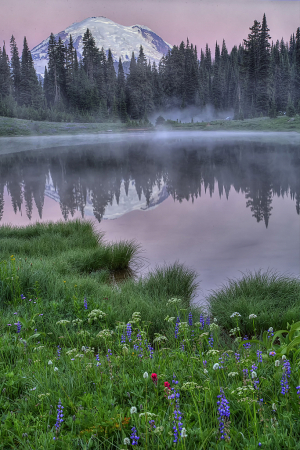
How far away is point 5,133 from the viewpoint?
32.4 metres

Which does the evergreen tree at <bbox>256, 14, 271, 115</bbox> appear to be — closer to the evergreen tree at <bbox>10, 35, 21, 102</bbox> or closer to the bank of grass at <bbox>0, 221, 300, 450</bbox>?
the evergreen tree at <bbox>10, 35, 21, 102</bbox>

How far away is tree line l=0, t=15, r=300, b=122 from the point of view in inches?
2015

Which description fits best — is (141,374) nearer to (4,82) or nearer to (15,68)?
(4,82)

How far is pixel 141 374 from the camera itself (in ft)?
7.51

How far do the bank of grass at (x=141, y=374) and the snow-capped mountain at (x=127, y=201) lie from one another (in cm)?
564

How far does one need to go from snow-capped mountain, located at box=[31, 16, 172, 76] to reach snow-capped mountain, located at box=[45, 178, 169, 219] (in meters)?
70.5

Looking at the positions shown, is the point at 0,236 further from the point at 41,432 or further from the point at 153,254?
the point at 41,432

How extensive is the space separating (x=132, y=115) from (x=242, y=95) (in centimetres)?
1674

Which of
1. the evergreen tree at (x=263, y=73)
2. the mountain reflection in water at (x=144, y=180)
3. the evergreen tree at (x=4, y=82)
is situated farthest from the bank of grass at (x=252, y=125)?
the evergreen tree at (x=4, y=82)

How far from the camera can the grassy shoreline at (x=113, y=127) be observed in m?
34.3

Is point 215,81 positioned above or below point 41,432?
above

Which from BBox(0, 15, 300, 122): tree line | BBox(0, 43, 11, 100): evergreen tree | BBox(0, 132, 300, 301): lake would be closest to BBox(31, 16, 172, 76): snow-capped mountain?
BBox(0, 15, 300, 122): tree line

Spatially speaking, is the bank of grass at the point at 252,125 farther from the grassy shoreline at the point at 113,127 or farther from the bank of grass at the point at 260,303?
the bank of grass at the point at 260,303

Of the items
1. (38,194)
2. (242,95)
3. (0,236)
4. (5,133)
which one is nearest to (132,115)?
(242,95)
